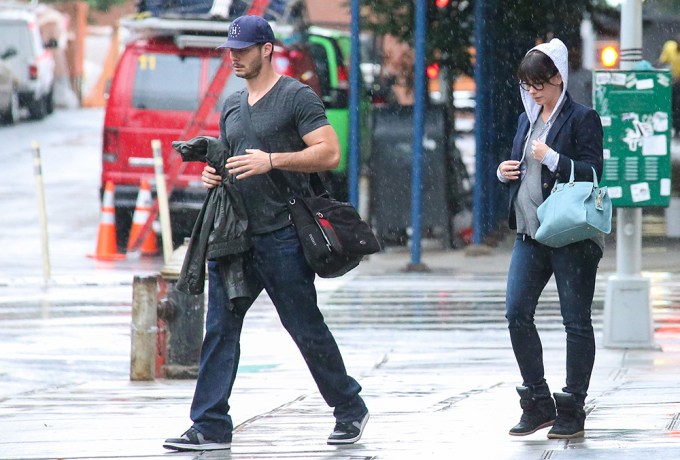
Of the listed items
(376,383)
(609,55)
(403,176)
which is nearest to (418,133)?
(403,176)

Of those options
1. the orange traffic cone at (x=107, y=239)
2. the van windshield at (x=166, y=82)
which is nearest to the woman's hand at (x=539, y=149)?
the orange traffic cone at (x=107, y=239)

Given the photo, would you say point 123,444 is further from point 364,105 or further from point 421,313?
point 364,105

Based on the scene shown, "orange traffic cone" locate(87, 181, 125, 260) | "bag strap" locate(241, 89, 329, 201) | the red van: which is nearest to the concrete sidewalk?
"bag strap" locate(241, 89, 329, 201)

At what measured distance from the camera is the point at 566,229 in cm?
645

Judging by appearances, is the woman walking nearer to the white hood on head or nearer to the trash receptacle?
the white hood on head

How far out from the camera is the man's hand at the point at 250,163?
251 inches

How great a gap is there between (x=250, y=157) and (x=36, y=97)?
30.5 meters

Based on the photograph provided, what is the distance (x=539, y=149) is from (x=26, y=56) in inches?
1168

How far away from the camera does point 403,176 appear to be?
17453mm

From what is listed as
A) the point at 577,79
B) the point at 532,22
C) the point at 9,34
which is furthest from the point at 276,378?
the point at 9,34

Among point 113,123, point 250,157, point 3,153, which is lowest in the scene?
point 3,153

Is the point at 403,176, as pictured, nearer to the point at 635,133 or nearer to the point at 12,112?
the point at 635,133

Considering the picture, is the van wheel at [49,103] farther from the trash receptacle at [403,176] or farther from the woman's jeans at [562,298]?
the woman's jeans at [562,298]

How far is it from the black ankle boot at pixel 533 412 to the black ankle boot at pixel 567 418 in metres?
0.11
